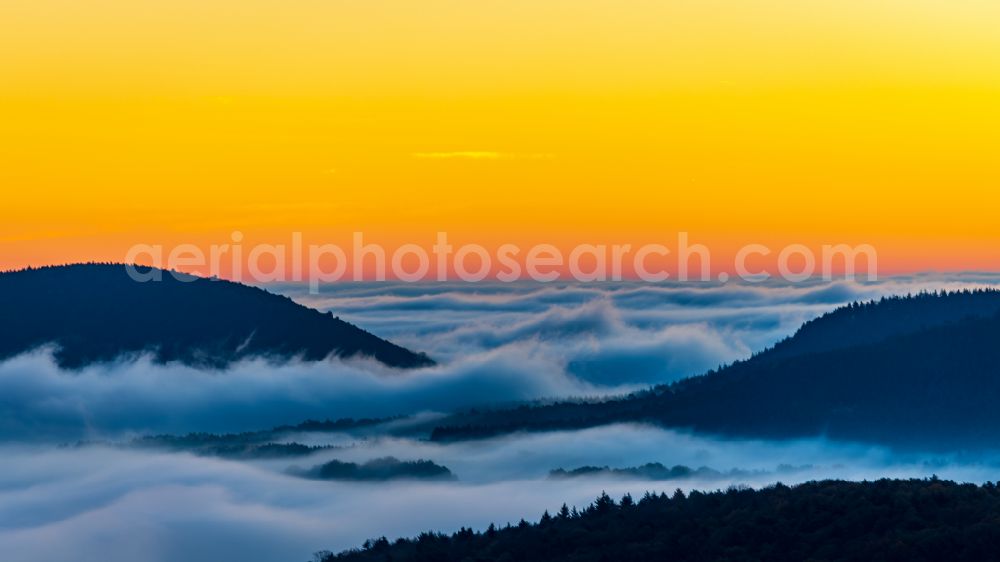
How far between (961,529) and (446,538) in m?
67.8

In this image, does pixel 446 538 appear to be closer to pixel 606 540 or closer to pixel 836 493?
pixel 606 540

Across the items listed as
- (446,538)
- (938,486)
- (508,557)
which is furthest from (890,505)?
(446,538)

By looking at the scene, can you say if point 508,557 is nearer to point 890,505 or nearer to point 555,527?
point 555,527

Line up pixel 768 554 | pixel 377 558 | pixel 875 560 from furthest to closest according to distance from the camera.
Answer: pixel 377 558
pixel 768 554
pixel 875 560

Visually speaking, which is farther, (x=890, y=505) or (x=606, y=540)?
(x=606, y=540)

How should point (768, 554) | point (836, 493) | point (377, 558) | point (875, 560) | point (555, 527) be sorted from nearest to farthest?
point (875, 560) → point (768, 554) → point (836, 493) → point (555, 527) → point (377, 558)

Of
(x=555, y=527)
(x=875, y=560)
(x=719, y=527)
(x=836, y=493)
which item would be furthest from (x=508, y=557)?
(x=875, y=560)

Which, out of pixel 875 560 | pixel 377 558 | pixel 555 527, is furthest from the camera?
pixel 377 558

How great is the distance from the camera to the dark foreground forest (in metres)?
145

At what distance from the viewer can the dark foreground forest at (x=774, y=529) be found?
145m

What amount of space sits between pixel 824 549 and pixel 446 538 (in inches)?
2256

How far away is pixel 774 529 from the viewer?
6211 inches

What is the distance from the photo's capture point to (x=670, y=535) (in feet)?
552

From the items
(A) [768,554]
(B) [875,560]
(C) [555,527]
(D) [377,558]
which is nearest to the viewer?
(B) [875,560]
